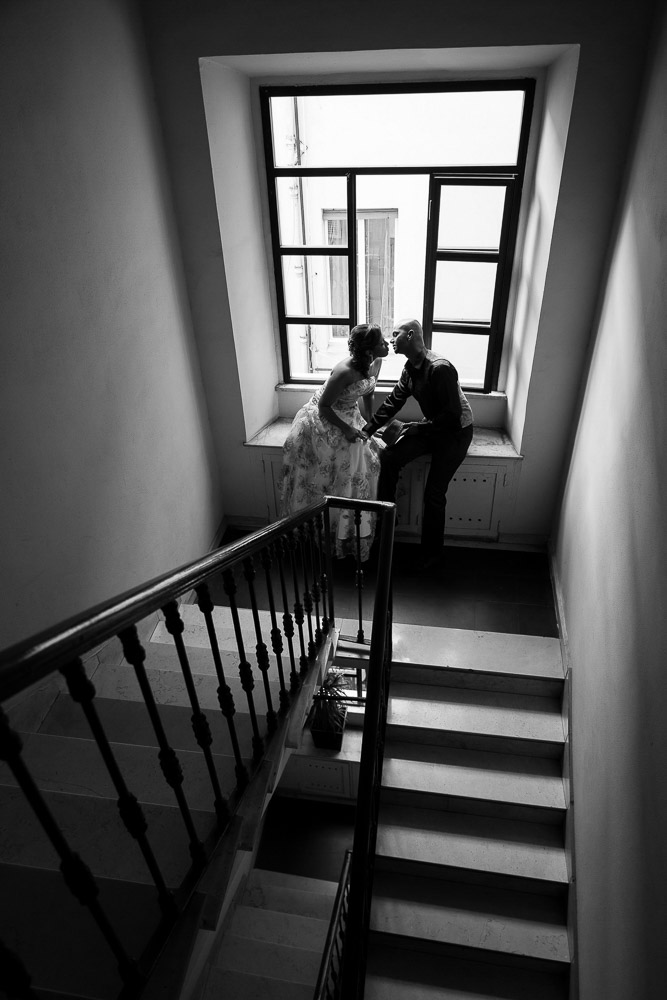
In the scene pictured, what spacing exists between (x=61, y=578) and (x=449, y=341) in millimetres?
3528

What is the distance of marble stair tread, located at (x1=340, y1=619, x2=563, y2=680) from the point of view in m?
3.73

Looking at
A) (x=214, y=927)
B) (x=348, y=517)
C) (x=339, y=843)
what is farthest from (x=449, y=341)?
(x=214, y=927)

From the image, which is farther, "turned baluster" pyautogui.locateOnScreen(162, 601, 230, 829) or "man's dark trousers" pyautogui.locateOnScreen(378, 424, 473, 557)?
"man's dark trousers" pyautogui.locateOnScreen(378, 424, 473, 557)

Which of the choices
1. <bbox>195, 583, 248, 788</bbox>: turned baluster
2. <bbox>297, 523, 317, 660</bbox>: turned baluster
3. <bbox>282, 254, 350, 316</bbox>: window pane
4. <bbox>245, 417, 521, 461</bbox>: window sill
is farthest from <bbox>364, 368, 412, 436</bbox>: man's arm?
<bbox>195, 583, 248, 788</bbox>: turned baluster

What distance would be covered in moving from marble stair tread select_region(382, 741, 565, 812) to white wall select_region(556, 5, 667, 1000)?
30 cm

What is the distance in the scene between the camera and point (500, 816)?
11.2 feet

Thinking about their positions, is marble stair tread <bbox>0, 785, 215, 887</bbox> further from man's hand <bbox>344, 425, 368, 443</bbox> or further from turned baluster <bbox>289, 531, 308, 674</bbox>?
man's hand <bbox>344, 425, 368, 443</bbox>

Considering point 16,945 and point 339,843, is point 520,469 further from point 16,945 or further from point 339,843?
point 16,945

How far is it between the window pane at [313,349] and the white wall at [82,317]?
1.36 m

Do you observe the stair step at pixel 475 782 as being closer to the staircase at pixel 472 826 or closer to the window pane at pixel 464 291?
the staircase at pixel 472 826

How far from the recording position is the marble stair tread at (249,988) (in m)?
2.45

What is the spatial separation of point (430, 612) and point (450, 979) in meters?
2.04

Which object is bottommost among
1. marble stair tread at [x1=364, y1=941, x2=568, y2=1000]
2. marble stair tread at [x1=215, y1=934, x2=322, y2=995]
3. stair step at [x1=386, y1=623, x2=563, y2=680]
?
marble stair tread at [x1=364, y1=941, x2=568, y2=1000]

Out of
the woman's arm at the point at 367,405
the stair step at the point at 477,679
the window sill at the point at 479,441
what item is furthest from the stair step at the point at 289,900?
the woman's arm at the point at 367,405
